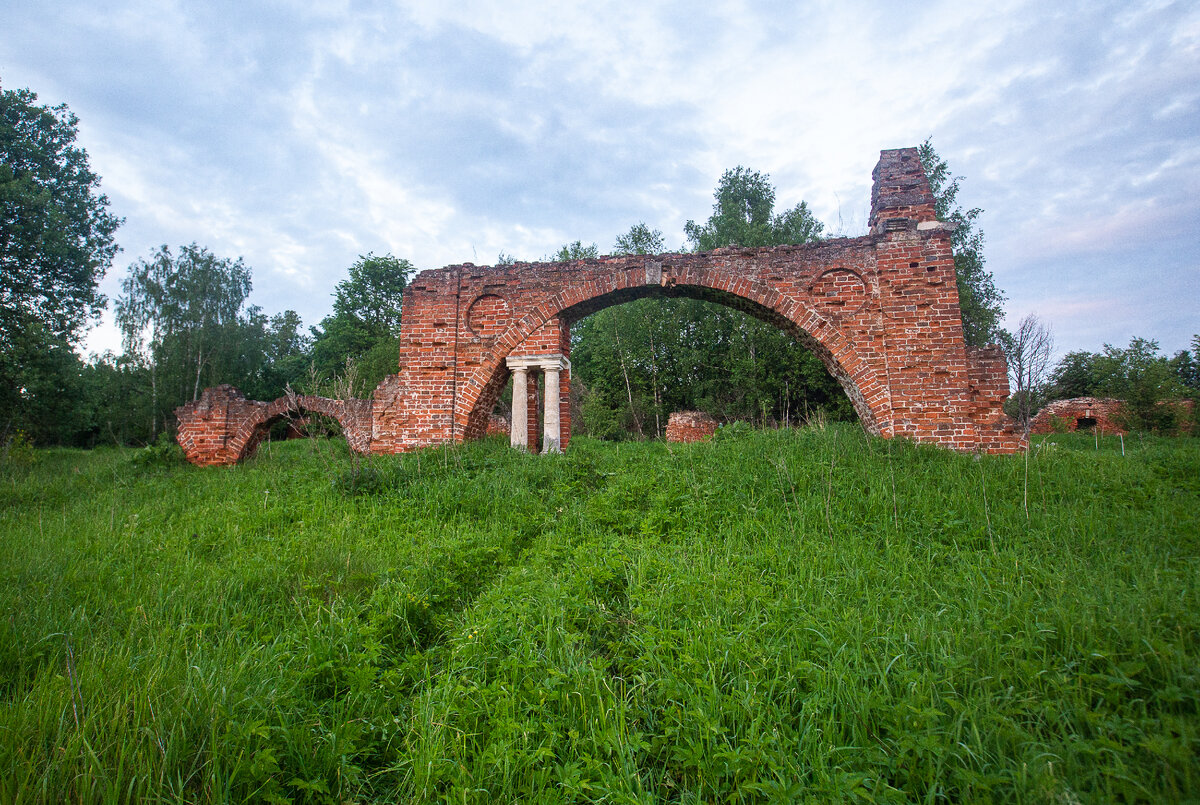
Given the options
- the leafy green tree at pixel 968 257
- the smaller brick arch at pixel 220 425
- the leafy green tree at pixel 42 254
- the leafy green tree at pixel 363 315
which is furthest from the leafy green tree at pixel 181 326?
the leafy green tree at pixel 968 257

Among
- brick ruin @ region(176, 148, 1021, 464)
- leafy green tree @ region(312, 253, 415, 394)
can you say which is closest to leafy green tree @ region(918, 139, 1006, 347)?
brick ruin @ region(176, 148, 1021, 464)

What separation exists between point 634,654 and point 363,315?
3133 cm

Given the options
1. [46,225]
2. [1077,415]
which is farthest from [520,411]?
[1077,415]

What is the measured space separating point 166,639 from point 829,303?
28.9 feet

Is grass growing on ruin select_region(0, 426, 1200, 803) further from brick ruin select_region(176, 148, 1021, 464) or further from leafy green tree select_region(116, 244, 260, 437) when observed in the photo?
leafy green tree select_region(116, 244, 260, 437)

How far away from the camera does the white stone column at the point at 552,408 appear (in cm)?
914

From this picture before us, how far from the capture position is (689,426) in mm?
15930

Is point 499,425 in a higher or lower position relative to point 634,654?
higher

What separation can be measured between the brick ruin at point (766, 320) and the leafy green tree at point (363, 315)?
19.0 m

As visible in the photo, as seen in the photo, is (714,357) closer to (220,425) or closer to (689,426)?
(689,426)

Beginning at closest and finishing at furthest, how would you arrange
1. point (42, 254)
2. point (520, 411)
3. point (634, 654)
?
point (634, 654), point (520, 411), point (42, 254)

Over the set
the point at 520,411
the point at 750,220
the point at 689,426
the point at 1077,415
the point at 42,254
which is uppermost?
the point at 750,220

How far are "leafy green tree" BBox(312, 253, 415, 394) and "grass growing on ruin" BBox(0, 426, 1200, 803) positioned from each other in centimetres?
2491

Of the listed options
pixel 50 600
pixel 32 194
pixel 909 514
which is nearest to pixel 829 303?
pixel 909 514
